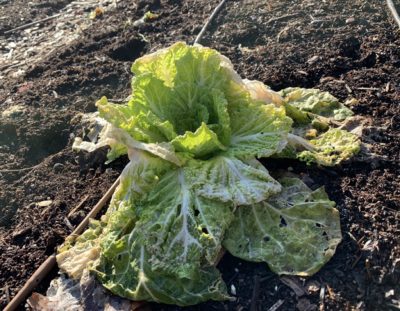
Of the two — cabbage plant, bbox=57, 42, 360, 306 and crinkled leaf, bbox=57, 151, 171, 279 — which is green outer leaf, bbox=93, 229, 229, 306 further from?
crinkled leaf, bbox=57, 151, 171, 279

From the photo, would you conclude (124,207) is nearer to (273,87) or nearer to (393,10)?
(273,87)

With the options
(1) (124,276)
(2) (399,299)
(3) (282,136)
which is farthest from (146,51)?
(2) (399,299)

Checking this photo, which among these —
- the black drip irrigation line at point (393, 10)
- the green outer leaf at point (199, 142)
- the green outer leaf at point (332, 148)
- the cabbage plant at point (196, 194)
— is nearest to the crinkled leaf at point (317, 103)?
the green outer leaf at point (332, 148)

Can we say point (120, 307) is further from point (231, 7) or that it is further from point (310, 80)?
point (231, 7)

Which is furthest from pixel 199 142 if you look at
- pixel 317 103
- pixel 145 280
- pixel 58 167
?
pixel 58 167

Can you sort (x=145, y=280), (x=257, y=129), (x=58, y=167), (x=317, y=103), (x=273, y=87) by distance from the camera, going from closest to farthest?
1. (x=145, y=280)
2. (x=257, y=129)
3. (x=317, y=103)
4. (x=58, y=167)
5. (x=273, y=87)

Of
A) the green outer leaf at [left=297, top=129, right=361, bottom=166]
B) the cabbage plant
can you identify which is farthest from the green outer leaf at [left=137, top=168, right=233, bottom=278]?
the green outer leaf at [left=297, top=129, right=361, bottom=166]
